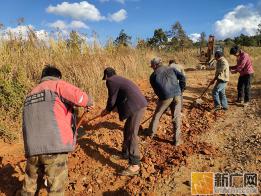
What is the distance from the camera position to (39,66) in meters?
8.25

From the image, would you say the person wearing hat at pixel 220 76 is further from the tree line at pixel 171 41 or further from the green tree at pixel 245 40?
the green tree at pixel 245 40

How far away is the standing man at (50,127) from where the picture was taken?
389 centimetres

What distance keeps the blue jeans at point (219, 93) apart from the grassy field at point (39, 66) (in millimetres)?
2855

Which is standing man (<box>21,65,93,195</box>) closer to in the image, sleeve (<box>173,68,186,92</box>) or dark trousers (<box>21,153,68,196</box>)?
dark trousers (<box>21,153,68,196</box>)

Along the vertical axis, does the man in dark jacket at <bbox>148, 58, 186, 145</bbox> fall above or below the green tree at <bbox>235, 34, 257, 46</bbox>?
below

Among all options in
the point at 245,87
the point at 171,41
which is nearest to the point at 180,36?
the point at 171,41

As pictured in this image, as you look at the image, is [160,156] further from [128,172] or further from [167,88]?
[167,88]

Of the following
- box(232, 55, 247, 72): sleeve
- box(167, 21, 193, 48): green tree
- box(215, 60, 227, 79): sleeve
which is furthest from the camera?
box(167, 21, 193, 48): green tree

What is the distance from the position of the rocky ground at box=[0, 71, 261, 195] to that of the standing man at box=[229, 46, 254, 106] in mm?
835

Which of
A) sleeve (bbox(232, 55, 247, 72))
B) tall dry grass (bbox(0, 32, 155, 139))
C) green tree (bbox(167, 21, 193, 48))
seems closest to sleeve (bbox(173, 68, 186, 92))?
sleeve (bbox(232, 55, 247, 72))

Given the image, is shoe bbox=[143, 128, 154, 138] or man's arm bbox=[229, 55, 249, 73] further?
man's arm bbox=[229, 55, 249, 73]

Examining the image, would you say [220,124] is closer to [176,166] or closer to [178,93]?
[178,93]

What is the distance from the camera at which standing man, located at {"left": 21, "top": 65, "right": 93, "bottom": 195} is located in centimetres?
389

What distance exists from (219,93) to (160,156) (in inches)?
124
